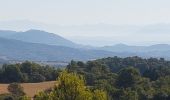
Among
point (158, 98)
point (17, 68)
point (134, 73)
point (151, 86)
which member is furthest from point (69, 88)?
point (17, 68)

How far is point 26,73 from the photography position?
95.2m

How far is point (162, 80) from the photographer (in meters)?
75.7

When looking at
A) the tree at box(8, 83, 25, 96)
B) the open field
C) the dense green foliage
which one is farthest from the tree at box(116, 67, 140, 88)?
the dense green foliage

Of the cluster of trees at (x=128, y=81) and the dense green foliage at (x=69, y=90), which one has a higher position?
the dense green foliage at (x=69, y=90)

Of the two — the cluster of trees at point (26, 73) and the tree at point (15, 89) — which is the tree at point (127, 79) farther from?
the tree at point (15, 89)

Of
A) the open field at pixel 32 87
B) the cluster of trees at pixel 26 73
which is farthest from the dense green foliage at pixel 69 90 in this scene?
the cluster of trees at pixel 26 73

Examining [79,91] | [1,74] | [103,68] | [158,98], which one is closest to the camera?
[79,91]

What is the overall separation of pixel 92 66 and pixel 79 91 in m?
80.1

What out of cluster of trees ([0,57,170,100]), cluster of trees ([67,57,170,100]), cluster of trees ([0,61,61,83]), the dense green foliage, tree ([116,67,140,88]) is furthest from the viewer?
cluster of trees ([0,61,61,83])

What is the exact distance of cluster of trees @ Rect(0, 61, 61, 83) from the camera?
9256 cm

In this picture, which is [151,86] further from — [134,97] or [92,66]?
[92,66]

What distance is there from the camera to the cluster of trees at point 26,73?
304 feet

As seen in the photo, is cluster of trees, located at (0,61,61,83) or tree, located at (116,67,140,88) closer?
tree, located at (116,67,140,88)

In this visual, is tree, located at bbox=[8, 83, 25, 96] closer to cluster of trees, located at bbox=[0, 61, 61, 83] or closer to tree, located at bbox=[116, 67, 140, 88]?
tree, located at bbox=[116, 67, 140, 88]
